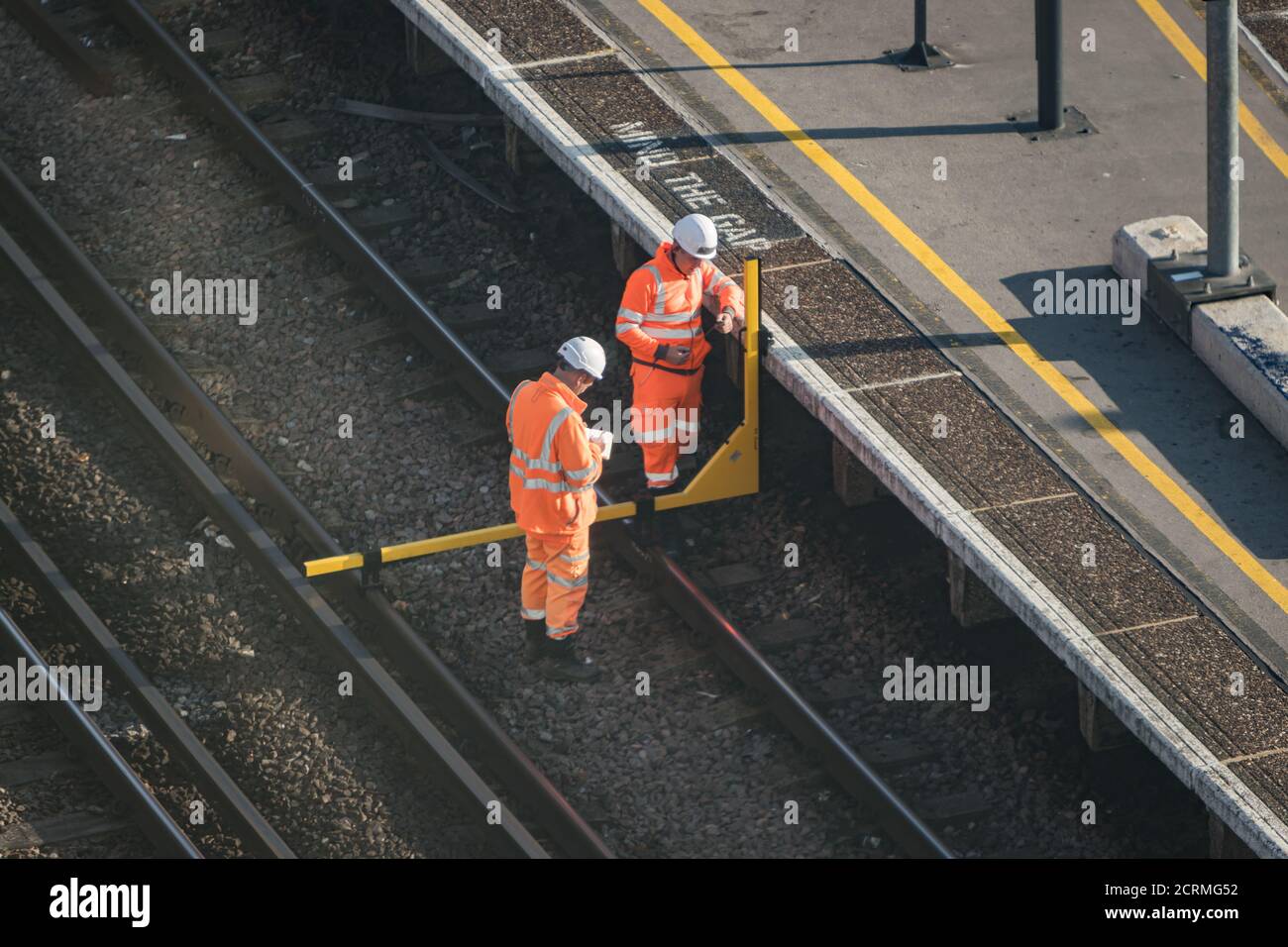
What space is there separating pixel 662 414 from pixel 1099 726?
10.0 feet

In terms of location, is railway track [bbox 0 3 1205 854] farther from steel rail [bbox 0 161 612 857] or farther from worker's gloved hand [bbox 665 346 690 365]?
worker's gloved hand [bbox 665 346 690 365]

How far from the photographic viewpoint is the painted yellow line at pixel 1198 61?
16219mm

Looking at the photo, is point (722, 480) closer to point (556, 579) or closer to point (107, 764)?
point (556, 579)

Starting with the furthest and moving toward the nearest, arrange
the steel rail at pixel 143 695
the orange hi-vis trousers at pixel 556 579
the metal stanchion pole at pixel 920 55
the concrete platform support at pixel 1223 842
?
the metal stanchion pole at pixel 920 55
the orange hi-vis trousers at pixel 556 579
the steel rail at pixel 143 695
the concrete platform support at pixel 1223 842

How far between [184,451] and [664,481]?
270 cm

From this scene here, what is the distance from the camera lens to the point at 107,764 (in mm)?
12398

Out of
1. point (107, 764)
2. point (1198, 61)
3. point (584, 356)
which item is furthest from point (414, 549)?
point (1198, 61)

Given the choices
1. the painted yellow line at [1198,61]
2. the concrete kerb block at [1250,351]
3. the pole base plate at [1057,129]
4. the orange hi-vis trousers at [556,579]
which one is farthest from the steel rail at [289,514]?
the painted yellow line at [1198,61]

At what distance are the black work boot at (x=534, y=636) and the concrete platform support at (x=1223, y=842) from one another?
360 cm

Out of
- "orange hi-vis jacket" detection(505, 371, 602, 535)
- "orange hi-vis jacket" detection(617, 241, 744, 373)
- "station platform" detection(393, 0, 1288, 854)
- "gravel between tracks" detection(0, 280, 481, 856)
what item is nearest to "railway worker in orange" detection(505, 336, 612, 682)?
"orange hi-vis jacket" detection(505, 371, 602, 535)

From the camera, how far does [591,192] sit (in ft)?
50.0

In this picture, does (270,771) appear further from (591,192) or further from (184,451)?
(591,192)

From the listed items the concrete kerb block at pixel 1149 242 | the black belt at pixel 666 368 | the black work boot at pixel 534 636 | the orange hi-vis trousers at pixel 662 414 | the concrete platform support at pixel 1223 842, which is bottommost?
the concrete platform support at pixel 1223 842

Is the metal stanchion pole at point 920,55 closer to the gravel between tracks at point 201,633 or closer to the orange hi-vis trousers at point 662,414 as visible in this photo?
the orange hi-vis trousers at point 662,414
